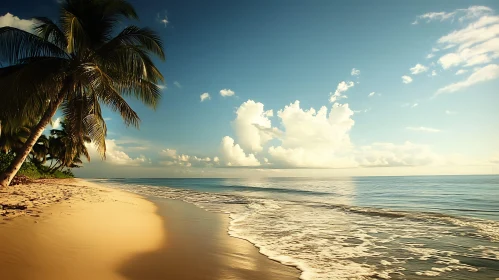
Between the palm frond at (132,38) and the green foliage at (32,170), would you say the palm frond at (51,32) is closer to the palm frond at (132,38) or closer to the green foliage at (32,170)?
the palm frond at (132,38)

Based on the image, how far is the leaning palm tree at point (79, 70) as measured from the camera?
38.3 ft

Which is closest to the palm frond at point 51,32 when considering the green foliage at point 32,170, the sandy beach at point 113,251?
the sandy beach at point 113,251

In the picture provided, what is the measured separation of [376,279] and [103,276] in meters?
5.03

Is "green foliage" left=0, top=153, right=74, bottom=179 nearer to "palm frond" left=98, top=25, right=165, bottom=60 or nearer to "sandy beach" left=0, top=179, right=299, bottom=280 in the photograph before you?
"palm frond" left=98, top=25, right=165, bottom=60

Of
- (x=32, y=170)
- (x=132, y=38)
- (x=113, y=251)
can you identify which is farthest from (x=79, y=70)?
(x=32, y=170)

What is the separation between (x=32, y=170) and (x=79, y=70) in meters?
30.4

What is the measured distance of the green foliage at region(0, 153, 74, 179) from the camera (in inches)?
947

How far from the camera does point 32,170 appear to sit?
1303 inches

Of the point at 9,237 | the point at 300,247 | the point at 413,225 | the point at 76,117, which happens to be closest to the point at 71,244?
the point at 9,237

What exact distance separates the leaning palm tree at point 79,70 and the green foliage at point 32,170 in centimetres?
1408

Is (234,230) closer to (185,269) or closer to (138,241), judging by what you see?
(138,241)

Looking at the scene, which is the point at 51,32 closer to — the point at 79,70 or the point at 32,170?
the point at 79,70

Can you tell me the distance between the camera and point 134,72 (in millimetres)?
13664

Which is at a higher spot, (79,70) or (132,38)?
(132,38)
